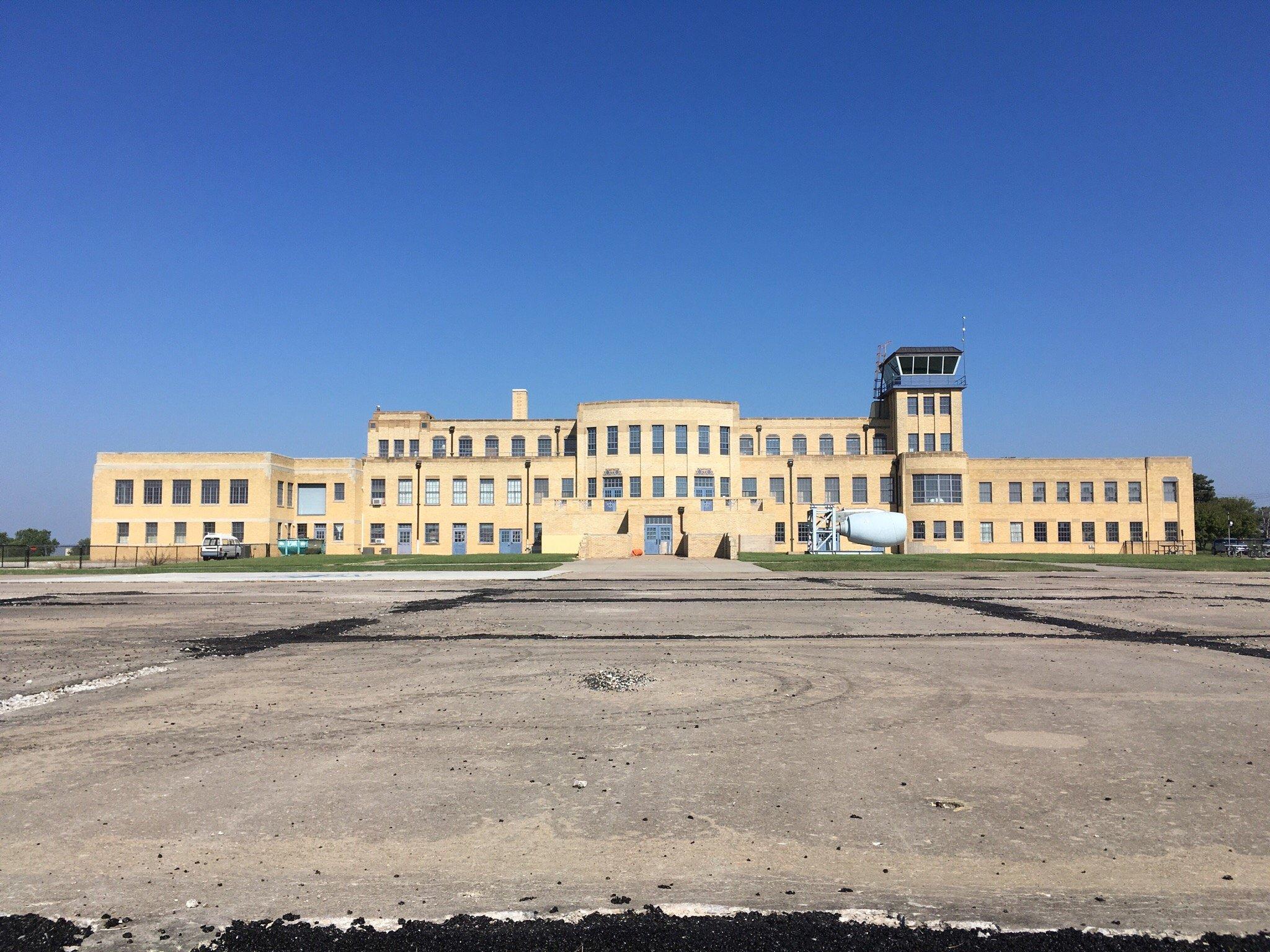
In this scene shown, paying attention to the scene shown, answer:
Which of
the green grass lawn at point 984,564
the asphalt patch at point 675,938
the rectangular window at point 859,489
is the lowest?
the green grass lawn at point 984,564

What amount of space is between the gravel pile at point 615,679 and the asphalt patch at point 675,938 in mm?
5922

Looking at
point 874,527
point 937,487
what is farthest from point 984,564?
point 937,487

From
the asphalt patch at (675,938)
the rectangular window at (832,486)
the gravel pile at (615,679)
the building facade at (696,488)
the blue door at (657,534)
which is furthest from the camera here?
the rectangular window at (832,486)

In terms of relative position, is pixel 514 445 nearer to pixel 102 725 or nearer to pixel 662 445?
pixel 662 445

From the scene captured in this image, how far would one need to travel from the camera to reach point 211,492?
76.1m

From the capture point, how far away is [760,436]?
8225cm

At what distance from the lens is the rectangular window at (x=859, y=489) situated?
7475 cm

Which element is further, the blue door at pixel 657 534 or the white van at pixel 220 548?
the white van at pixel 220 548

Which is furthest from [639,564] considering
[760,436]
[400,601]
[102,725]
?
[102,725]

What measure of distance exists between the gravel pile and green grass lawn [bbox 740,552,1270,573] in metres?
30.9

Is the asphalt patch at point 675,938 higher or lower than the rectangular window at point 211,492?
lower

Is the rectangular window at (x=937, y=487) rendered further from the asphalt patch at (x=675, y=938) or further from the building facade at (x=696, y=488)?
the asphalt patch at (x=675, y=938)

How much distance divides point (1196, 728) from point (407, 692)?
328 inches

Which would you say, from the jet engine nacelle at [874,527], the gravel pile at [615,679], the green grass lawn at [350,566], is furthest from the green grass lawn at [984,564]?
the gravel pile at [615,679]
